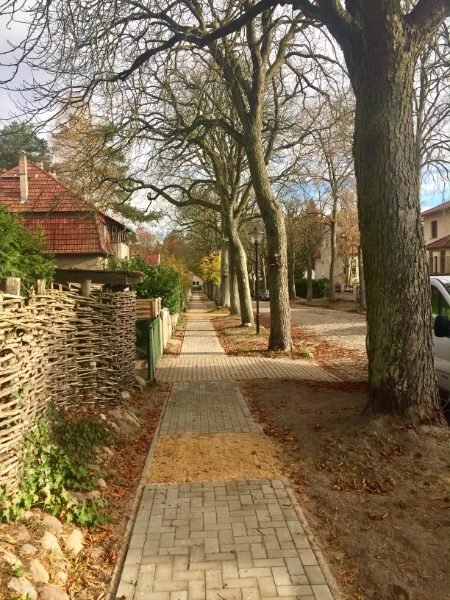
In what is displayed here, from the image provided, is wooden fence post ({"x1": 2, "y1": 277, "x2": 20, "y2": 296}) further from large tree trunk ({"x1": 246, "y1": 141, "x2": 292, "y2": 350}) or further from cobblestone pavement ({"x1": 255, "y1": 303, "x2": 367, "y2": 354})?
cobblestone pavement ({"x1": 255, "y1": 303, "x2": 367, "y2": 354})

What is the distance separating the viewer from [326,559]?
3633 millimetres

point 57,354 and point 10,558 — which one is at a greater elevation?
point 57,354

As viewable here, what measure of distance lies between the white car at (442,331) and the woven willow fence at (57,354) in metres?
4.88

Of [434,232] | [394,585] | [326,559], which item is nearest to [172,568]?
[326,559]

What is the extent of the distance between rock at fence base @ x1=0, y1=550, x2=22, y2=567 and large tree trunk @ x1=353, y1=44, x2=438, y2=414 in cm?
401

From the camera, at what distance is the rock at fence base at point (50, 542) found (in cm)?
353

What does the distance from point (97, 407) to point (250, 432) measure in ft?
7.39

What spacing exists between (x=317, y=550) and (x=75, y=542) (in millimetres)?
1849

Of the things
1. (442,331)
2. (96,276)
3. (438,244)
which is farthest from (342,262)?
(96,276)

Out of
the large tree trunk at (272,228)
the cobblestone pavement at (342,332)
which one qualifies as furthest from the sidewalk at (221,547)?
the cobblestone pavement at (342,332)

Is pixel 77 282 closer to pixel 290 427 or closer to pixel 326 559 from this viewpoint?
pixel 290 427

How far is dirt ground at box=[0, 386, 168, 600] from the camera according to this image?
10.8 ft

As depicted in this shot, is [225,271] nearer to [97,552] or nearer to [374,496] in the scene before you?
[374,496]

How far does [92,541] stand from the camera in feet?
13.0
